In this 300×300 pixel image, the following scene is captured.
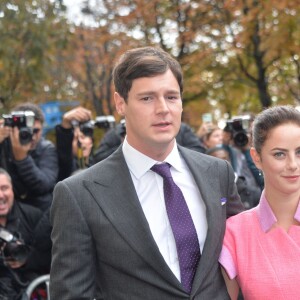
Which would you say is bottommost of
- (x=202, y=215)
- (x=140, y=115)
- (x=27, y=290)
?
(x=27, y=290)

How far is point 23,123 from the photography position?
4.80m

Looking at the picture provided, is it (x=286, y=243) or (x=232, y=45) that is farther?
(x=232, y=45)

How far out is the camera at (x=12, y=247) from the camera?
174 inches

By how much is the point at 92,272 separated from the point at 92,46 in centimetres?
1593

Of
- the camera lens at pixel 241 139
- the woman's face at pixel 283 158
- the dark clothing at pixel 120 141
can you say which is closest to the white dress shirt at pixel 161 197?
the woman's face at pixel 283 158

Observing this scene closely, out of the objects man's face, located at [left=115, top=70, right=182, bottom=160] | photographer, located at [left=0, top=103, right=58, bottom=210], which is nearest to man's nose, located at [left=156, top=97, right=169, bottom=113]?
man's face, located at [left=115, top=70, right=182, bottom=160]

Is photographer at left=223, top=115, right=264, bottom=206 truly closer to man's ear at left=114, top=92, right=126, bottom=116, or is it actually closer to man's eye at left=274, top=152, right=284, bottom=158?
man's eye at left=274, top=152, right=284, bottom=158

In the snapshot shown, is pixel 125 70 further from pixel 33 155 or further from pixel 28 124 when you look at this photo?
pixel 33 155

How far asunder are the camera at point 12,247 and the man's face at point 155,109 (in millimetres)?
2376

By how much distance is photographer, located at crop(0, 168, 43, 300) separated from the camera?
175 inches

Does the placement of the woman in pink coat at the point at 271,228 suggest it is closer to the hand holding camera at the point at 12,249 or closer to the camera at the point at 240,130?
the hand holding camera at the point at 12,249

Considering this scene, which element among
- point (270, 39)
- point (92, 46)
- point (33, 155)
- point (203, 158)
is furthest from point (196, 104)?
point (203, 158)

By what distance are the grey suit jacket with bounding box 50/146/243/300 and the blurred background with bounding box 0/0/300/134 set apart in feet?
21.4

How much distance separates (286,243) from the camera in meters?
2.49
